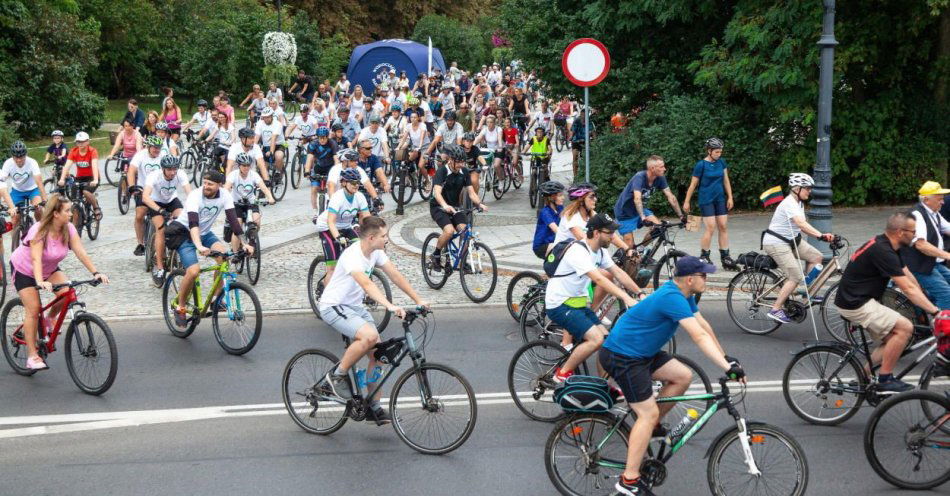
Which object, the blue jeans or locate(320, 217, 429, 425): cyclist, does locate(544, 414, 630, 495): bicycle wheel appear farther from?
the blue jeans

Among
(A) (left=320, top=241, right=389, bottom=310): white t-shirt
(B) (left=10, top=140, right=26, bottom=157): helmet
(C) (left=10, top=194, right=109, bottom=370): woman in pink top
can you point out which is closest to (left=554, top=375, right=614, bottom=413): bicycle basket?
(A) (left=320, top=241, right=389, bottom=310): white t-shirt

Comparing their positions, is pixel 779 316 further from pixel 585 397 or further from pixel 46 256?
pixel 46 256

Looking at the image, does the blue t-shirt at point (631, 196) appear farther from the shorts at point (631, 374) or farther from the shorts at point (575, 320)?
the shorts at point (631, 374)

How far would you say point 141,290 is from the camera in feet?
46.1

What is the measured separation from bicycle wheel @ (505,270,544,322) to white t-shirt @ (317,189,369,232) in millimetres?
1980

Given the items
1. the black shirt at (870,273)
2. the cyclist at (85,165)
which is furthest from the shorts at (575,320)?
the cyclist at (85,165)

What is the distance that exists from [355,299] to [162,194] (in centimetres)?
671

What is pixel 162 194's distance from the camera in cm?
1409

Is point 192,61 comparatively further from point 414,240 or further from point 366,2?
point 414,240

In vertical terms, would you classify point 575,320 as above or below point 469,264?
above

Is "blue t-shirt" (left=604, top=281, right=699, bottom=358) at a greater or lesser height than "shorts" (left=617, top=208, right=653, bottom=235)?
greater

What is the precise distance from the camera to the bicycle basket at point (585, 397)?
6.80 metres

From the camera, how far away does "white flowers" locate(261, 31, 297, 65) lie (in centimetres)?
3909

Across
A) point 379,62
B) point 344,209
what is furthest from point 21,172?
point 379,62
